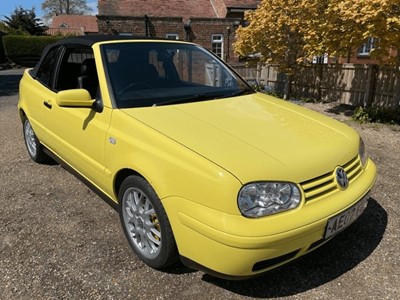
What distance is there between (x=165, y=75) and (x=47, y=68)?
1.70 meters

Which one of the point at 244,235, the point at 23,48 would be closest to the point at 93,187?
the point at 244,235

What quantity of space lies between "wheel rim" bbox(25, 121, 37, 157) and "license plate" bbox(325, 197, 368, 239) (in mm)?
3846

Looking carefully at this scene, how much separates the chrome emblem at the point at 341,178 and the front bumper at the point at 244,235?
0.09 metres

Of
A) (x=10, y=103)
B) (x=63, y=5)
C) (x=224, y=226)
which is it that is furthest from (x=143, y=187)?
(x=63, y=5)

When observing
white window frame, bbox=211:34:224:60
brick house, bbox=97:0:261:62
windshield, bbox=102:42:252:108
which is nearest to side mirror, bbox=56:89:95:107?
windshield, bbox=102:42:252:108

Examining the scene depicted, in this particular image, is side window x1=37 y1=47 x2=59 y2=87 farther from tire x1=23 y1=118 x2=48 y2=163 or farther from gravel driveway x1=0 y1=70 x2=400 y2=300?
gravel driveway x1=0 y1=70 x2=400 y2=300

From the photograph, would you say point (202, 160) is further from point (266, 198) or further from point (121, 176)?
point (121, 176)

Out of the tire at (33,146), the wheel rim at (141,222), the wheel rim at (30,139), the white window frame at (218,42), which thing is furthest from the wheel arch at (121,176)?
the white window frame at (218,42)

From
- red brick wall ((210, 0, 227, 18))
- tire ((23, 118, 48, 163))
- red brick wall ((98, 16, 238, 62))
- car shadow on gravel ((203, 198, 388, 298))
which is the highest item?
red brick wall ((210, 0, 227, 18))

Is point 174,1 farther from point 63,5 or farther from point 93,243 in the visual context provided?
point 63,5

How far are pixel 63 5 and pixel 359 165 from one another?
201 feet

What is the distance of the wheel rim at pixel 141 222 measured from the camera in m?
2.44

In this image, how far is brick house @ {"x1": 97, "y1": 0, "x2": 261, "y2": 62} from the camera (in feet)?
69.1

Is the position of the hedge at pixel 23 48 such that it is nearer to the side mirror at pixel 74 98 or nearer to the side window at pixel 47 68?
the side window at pixel 47 68
